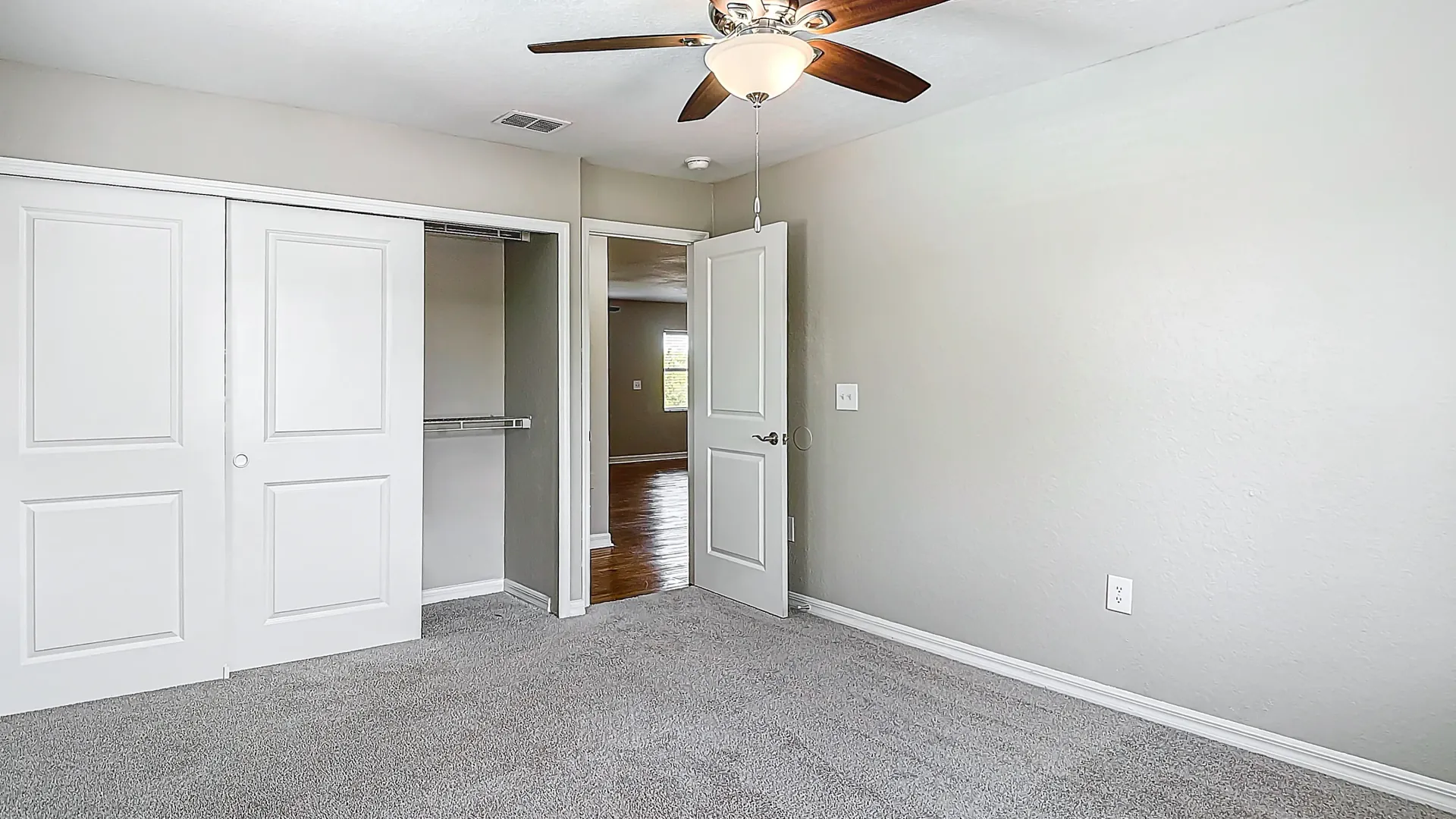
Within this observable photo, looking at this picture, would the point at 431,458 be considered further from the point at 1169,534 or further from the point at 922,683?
the point at 1169,534

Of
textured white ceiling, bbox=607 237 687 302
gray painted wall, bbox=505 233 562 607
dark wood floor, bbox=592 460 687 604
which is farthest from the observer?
textured white ceiling, bbox=607 237 687 302

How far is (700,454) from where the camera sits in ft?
15.8

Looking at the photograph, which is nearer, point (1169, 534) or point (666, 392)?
point (1169, 534)

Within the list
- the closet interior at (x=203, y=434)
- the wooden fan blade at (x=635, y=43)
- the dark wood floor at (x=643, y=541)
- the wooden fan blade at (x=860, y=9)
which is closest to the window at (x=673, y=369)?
the dark wood floor at (x=643, y=541)

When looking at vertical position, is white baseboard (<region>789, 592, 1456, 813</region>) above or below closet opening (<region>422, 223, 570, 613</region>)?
below

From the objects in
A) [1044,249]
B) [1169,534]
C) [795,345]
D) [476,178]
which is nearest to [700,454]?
[795,345]

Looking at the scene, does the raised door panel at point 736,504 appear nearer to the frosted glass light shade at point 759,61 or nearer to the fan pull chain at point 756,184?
the fan pull chain at point 756,184

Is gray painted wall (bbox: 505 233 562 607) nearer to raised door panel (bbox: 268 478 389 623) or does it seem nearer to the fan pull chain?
raised door panel (bbox: 268 478 389 623)

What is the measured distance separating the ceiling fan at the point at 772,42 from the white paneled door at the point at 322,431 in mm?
1857

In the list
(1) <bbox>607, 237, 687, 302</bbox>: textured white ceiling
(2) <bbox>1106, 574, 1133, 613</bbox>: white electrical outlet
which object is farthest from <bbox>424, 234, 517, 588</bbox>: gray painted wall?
(2) <bbox>1106, 574, 1133, 613</bbox>: white electrical outlet

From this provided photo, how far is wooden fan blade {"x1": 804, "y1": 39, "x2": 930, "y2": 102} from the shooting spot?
2252 millimetres

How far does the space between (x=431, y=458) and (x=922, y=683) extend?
111 inches

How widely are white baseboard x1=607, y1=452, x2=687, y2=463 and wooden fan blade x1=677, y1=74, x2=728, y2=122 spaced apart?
9088 millimetres

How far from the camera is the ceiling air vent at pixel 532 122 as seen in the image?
12.1 ft
